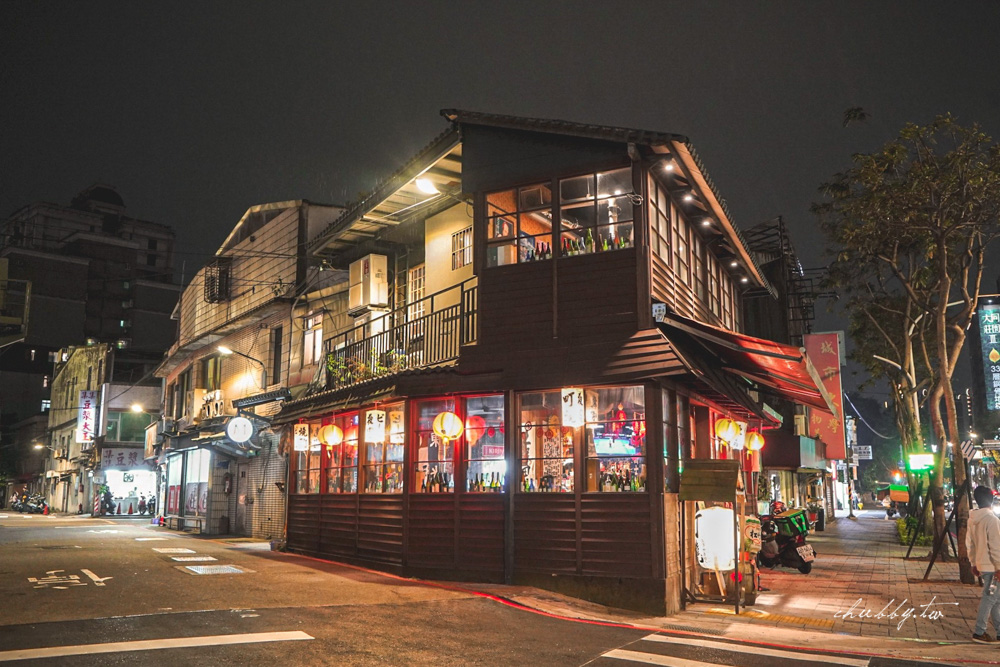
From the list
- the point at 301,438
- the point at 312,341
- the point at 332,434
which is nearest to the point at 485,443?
the point at 332,434

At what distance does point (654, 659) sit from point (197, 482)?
1068 inches

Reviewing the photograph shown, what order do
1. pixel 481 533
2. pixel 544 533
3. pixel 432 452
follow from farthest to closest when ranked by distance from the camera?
pixel 432 452 → pixel 481 533 → pixel 544 533

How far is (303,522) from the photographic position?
19.0 m

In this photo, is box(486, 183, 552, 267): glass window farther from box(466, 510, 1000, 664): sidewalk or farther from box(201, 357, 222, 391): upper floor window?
A: box(201, 357, 222, 391): upper floor window

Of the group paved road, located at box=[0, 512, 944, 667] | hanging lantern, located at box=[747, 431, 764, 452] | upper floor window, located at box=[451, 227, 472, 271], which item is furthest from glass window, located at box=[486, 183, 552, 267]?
hanging lantern, located at box=[747, 431, 764, 452]

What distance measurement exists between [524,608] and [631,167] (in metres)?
7.50

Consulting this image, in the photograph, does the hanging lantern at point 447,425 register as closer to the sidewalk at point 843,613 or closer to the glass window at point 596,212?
the sidewalk at point 843,613

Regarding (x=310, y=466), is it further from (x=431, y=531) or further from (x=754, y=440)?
(x=754, y=440)

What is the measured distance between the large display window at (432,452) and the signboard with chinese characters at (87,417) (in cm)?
4316

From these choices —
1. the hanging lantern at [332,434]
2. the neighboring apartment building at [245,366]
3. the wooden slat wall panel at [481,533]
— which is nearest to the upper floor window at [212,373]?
the neighboring apartment building at [245,366]

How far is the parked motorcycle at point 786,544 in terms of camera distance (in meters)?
17.5

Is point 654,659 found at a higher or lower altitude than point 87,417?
lower

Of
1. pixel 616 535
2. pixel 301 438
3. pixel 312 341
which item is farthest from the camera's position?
pixel 312 341

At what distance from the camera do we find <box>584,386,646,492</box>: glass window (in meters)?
12.4
